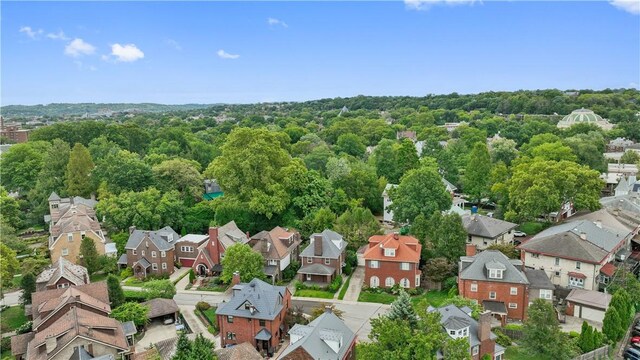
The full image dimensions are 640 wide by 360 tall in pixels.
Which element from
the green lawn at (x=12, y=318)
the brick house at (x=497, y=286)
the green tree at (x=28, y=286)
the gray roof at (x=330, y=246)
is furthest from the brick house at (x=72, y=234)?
the brick house at (x=497, y=286)

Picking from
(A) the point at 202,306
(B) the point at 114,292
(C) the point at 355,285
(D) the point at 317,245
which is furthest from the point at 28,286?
(C) the point at 355,285

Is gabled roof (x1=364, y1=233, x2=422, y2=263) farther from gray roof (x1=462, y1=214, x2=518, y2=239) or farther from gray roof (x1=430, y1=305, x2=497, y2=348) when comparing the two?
gray roof (x1=430, y1=305, x2=497, y2=348)

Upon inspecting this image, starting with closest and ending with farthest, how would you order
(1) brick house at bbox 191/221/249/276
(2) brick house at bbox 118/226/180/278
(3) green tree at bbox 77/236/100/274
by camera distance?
(1) brick house at bbox 191/221/249/276 → (3) green tree at bbox 77/236/100/274 → (2) brick house at bbox 118/226/180/278

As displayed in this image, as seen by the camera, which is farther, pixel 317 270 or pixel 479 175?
pixel 479 175

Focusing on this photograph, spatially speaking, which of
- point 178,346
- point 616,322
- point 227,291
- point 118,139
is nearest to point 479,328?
point 616,322

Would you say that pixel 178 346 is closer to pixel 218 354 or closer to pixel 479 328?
pixel 218 354

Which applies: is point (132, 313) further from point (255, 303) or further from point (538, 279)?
point (538, 279)

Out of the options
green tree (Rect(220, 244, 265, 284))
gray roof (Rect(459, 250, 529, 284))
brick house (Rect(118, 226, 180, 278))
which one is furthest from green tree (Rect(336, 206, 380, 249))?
brick house (Rect(118, 226, 180, 278))
